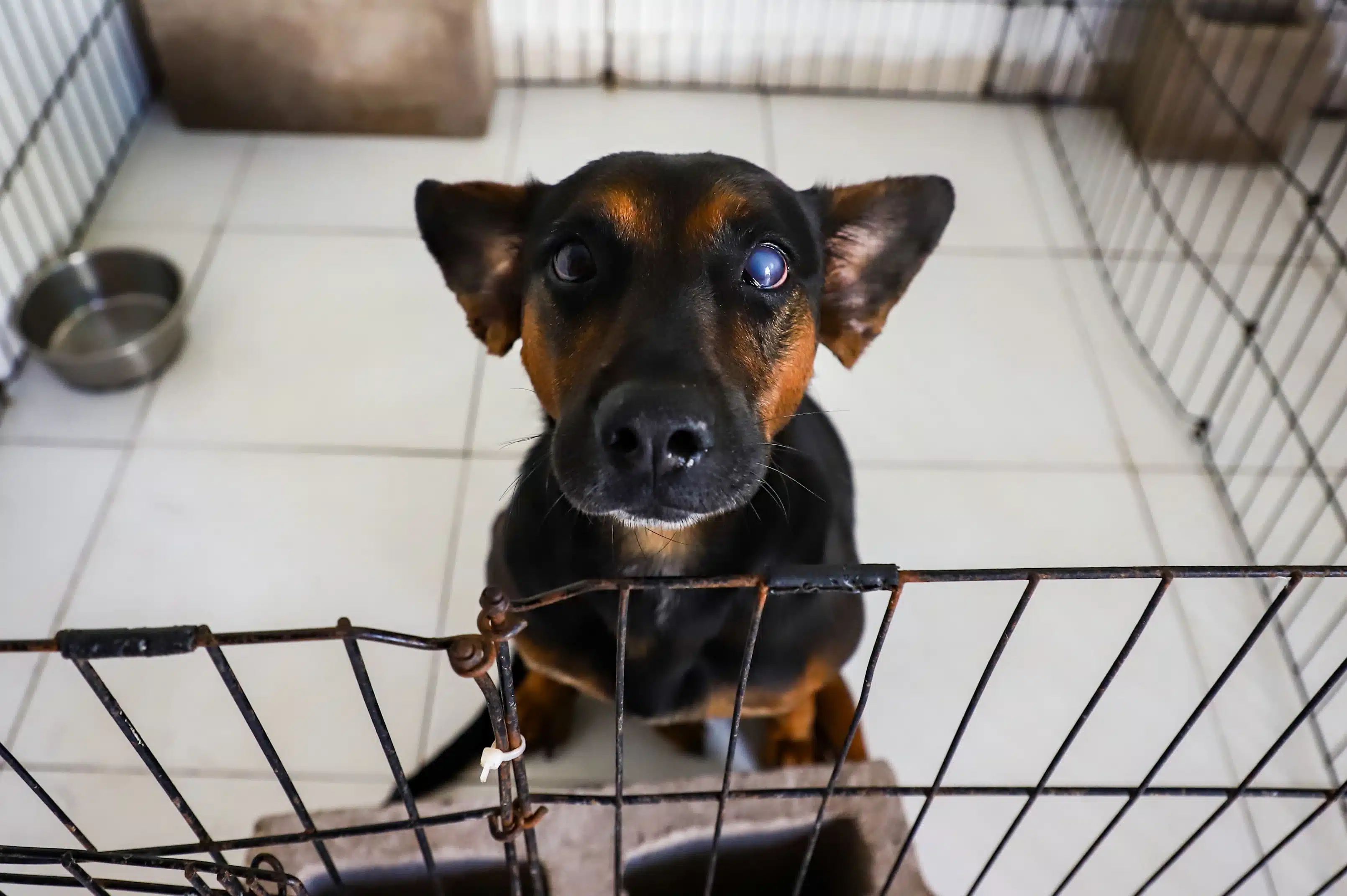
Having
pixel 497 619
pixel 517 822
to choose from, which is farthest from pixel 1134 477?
pixel 497 619

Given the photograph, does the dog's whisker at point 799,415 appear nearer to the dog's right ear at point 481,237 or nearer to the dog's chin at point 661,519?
the dog's chin at point 661,519

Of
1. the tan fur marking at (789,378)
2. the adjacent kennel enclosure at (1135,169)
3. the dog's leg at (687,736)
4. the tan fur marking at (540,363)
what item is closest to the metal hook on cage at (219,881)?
the adjacent kennel enclosure at (1135,169)

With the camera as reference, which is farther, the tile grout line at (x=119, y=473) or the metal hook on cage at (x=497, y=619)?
the tile grout line at (x=119, y=473)

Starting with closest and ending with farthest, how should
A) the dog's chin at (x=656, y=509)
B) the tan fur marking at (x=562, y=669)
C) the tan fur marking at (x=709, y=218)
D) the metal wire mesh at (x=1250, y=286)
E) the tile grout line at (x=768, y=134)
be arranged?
the dog's chin at (x=656, y=509) < the tan fur marking at (x=709, y=218) < the tan fur marking at (x=562, y=669) < the metal wire mesh at (x=1250, y=286) < the tile grout line at (x=768, y=134)

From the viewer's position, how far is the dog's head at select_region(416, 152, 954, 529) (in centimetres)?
101

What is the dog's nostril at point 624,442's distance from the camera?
3.20 ft

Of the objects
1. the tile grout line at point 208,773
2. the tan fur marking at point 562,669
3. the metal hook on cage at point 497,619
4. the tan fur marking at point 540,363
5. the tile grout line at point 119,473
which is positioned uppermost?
the metal hook on cage at point 497,619

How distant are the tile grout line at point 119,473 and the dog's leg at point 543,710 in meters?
0.85

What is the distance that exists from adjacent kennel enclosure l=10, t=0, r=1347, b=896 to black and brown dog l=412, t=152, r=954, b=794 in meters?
0.19

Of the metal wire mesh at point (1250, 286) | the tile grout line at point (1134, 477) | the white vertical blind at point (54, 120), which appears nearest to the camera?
the tile grout line at point (1134, 477)

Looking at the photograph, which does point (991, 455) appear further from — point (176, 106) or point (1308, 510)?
point (176, 106)

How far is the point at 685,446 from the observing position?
0.99 meters

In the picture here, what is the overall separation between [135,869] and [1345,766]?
7.00 ft

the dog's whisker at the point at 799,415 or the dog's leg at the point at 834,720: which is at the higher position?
the dog's whisker at the point at 799,415
